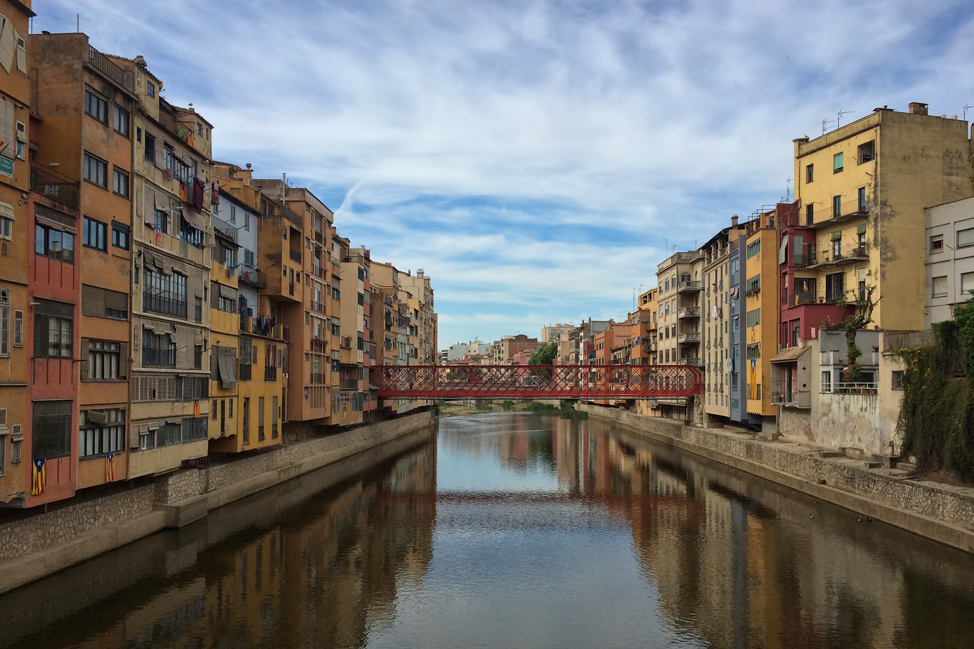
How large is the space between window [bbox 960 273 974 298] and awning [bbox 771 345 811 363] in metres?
9.14

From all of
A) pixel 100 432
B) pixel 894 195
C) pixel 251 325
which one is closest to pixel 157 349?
pixel 100 432

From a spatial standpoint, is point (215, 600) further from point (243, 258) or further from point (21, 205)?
point (243, 258)

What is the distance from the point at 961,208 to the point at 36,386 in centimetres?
4710

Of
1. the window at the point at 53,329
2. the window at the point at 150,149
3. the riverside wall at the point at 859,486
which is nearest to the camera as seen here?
the window at the point at 53,329

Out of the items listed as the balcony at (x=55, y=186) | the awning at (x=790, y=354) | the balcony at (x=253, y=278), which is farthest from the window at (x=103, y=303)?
the awning at (x=790, y=354)

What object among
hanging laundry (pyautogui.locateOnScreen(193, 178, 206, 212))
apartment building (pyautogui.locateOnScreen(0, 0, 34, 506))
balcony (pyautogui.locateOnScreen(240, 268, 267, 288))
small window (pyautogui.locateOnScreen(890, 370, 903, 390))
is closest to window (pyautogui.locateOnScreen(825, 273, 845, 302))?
small window (pyautogui.locateOnScreen(890, 370, 903, 390))

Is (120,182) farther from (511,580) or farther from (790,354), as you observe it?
(790,354)

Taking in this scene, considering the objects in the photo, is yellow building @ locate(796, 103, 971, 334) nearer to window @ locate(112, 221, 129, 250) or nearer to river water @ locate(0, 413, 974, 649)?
river water @ locate(0, 413, 974, 649)

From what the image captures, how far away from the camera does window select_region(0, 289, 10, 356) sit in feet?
65.5

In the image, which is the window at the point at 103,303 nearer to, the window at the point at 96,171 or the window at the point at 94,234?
the window at the point at 94,234

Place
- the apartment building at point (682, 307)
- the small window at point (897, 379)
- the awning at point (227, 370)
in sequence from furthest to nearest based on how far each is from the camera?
the apartment building at point (682, 307)
the awning at point (227, 370)
the small window at point (897, 379)

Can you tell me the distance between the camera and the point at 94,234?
24.6 meters

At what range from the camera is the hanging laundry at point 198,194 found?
31.3 metres

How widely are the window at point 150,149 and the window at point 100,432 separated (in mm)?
9784
